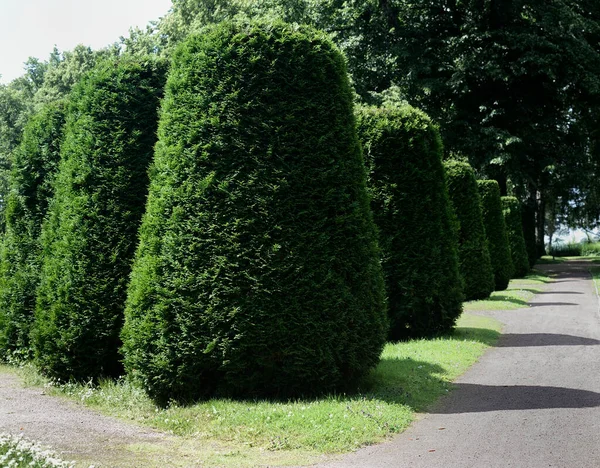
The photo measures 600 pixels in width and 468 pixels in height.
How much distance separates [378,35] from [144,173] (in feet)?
78.6

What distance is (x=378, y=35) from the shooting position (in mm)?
30094

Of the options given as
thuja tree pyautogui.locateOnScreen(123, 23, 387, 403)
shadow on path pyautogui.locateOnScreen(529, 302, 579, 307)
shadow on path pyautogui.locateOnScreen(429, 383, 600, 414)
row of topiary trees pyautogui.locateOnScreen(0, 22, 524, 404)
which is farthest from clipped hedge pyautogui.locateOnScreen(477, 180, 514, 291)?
thuja tree pyautogui.locateOnScreen(123, 23, 387, 403)

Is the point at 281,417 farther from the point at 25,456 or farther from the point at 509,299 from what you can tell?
the point at 509,299

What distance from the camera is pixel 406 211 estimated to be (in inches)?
468

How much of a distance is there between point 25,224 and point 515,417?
27.8 feet

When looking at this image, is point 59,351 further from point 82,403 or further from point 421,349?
→ point 421,349

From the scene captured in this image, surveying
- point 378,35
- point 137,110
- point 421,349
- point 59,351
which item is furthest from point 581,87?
point 59,351

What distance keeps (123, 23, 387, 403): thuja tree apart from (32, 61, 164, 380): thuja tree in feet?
3.85

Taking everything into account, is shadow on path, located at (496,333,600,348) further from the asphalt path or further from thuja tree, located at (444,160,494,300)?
thuja tree, located at (444,160,494,300)

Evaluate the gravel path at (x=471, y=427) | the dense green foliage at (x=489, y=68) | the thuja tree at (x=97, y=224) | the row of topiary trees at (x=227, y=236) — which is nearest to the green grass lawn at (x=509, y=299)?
the dense green foliage at (x=489, y=68)

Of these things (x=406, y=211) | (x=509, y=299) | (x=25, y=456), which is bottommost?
(x=509, y=299)

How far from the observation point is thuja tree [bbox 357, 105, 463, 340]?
468 inches

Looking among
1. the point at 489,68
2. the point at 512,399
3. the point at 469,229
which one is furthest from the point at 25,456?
the point at 489,68

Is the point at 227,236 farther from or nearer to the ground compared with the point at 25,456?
farther from the ground
